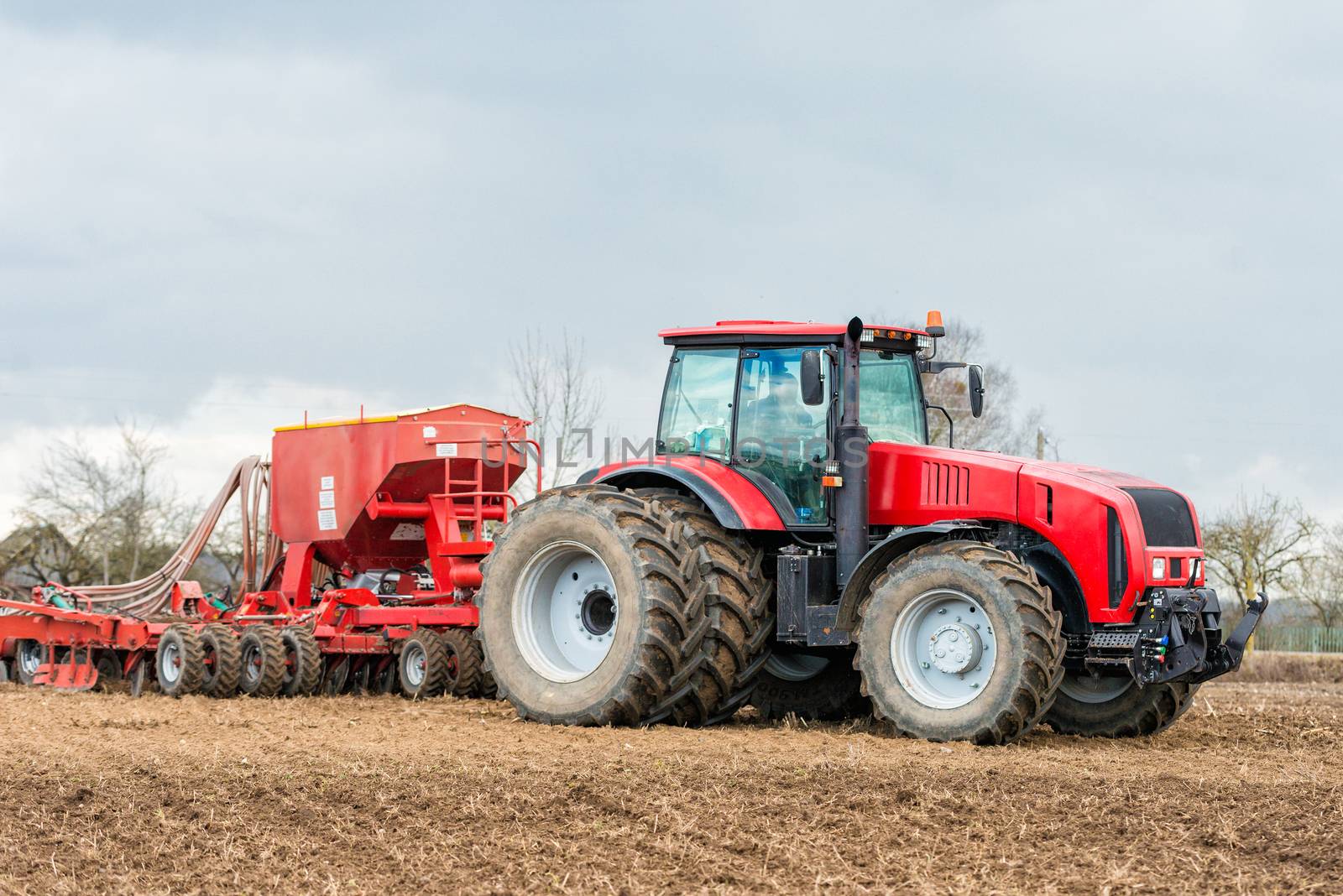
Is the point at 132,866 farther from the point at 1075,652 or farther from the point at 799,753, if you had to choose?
the point at 1075,652

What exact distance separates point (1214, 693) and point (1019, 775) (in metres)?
8.98

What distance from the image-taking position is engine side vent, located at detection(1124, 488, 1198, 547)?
30.6 ft

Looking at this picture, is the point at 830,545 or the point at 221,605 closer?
the point at 830,545

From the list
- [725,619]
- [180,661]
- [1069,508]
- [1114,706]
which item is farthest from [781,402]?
[180,661]

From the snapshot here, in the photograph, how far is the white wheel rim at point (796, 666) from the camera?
11.0 meters

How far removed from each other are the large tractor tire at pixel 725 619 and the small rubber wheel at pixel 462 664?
10.2ft

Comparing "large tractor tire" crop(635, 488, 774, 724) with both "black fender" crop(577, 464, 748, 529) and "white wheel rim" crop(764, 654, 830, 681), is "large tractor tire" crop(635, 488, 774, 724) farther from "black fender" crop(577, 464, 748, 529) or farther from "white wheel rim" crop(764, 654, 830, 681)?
"white wheel rim" crop(764, 654, 830, 681)

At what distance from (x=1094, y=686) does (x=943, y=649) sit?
1685 mm

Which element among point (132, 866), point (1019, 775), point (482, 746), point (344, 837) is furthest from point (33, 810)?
point (1019, 775)

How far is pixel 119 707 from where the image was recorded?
1276cm

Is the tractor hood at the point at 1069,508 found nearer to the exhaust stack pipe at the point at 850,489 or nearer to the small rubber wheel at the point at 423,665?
the exhaust stack pipe at the point at 850,489

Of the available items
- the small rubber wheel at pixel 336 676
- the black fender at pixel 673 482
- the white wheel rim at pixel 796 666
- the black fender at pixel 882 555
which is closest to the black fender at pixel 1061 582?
the black fender at pixel 882 555

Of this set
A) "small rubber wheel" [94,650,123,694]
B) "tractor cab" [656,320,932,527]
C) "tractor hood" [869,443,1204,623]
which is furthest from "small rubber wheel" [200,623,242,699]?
"tractor hood" [869,443,1204,623]

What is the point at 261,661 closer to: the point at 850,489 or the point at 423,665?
the point at 423,665
